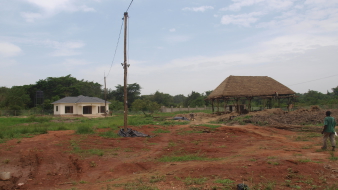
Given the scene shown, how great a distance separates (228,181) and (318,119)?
53.3ft

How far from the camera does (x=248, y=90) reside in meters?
28.6

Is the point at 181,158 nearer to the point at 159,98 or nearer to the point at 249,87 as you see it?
the point at 249,87

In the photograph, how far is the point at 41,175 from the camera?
7285 millimetres

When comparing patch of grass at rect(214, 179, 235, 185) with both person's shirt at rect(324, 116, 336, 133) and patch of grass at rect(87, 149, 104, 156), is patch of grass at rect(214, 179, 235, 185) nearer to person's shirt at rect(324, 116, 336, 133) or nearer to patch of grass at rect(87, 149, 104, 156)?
patch of grass at rect(87, 149, 104, 156)

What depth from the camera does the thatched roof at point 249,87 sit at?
91.8ft

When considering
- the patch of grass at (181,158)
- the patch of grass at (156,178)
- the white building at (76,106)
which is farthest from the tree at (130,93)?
the patch of grass at (156,178)

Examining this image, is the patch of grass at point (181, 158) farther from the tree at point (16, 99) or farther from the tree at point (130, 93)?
the tree at point (130, 93)

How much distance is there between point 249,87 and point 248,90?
850mm

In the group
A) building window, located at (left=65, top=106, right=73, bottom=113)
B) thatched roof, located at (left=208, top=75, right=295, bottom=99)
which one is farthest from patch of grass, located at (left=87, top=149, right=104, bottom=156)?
building window, located at (left=65, top=106, right=73, bottom=113)

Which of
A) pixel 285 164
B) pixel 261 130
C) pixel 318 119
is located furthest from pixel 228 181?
pixel 318 119

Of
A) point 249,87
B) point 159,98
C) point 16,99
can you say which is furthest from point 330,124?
point 159,98

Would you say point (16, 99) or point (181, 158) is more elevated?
point (16, 99)

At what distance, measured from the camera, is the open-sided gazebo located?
1098 inches

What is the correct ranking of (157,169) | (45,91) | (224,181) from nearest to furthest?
(224,181) → (157,169) → (45,91)
